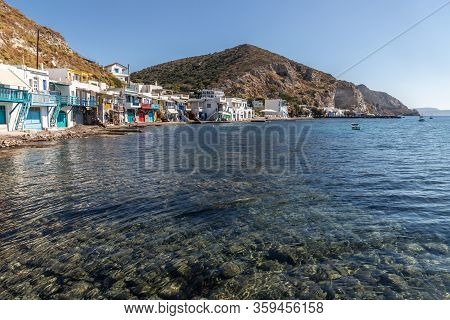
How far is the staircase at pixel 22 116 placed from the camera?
158 ft

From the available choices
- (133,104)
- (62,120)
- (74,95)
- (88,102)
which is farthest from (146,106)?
(62,120)

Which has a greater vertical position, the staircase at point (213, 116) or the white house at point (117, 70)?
the white house at point (117, 70)

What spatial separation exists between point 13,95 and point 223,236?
4569 cm

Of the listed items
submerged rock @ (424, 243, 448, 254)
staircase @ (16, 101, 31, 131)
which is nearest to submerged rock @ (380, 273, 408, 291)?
submerged rock @ (424, 243, 448, 254)

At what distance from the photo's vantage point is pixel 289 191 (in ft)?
61.1

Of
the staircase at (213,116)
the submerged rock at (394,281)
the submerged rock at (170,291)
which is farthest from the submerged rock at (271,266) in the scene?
the staircase at (213,116)

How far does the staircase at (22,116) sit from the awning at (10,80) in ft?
8.77

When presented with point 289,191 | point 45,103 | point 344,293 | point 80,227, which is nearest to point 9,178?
point 80,227

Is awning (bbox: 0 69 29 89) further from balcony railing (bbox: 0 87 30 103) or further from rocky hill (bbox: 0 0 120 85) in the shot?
rocky hill (bbox: 0 0 120 85)

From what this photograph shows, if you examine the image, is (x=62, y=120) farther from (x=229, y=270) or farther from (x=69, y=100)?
(x=229, y=270)

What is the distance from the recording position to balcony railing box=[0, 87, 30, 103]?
4404cm

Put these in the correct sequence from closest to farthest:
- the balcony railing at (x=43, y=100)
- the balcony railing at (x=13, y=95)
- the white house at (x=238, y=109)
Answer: the balcony railing at (x=13, y=95), the balcony railing at (x=43, y=100), the white house at (x=238, y=109)

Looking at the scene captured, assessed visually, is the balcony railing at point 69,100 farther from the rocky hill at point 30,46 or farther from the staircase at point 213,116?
the staircase at point 213,116
